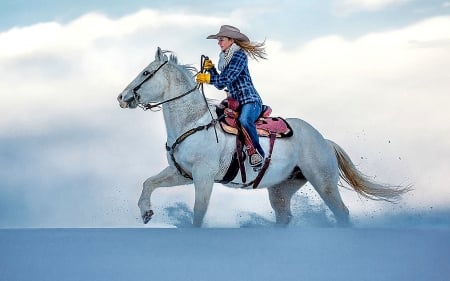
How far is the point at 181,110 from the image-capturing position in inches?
324

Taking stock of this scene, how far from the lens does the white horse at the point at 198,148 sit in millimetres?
8055

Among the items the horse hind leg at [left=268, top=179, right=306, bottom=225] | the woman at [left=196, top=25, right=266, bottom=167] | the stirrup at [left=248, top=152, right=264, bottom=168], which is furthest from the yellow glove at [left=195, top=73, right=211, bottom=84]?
the horse hind leg at [left=268, top=179, right=306, bottom=225]

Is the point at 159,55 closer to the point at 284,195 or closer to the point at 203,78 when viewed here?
the point at 203,78

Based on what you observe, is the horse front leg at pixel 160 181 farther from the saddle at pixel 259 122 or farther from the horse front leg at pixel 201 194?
the saddle at pixel 259 122

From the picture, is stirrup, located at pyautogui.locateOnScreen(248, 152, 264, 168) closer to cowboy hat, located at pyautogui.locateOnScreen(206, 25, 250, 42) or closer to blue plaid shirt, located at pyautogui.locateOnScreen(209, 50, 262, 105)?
blue plaid shirt, located at pyautogui.locateOnScreen(209, 50, 262, 105)

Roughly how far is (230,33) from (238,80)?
0.50 meters

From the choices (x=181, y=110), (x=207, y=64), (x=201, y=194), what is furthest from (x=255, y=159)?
(x=207, y=64)

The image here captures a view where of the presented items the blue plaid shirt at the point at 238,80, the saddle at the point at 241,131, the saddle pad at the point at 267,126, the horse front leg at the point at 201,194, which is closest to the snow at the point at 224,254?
the horse front leg at the point at 201,194

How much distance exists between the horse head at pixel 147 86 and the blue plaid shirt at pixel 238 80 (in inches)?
20.4

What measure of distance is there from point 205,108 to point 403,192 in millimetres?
2647

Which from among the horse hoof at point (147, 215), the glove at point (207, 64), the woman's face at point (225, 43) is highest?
the woman's face at point (225, 43)

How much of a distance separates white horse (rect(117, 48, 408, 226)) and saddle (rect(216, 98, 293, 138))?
0.07 meters

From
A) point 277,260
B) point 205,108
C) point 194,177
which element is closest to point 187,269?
point 277,260

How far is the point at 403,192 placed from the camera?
9383 millimetres
